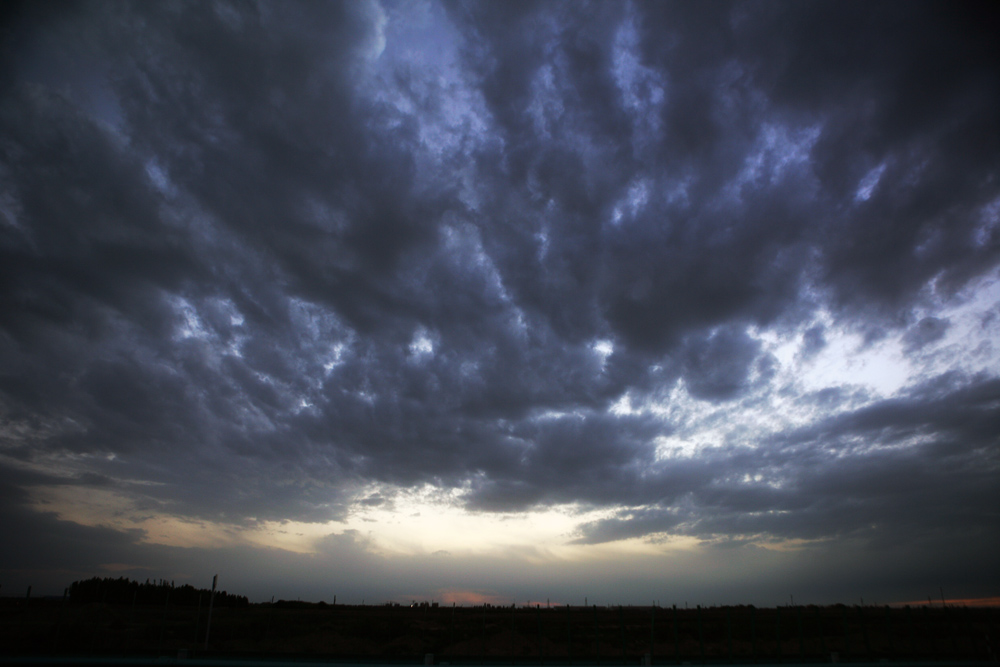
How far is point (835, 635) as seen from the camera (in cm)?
3775

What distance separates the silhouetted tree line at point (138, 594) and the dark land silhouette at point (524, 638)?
19721 mm

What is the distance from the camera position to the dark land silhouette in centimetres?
2962

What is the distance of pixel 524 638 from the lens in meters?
41.9

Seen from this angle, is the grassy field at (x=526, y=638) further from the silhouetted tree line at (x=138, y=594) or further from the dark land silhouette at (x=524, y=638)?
the silhouetted tree line at (x=138, y=594)

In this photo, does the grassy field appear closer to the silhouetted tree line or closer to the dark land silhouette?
the dark land silhouette

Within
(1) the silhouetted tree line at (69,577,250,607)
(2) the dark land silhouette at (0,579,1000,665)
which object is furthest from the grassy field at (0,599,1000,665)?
(1) the silhouetted tree line at (69,577,250,607)

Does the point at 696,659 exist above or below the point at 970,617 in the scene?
below

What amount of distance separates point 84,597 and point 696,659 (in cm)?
9260

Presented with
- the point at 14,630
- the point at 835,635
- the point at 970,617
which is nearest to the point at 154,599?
the point at 14,630

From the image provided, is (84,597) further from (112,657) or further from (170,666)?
(170,666)

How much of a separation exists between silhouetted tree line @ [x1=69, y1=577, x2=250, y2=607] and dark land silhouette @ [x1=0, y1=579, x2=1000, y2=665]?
1972 centimetres

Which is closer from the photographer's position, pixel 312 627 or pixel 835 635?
pixel 835 635

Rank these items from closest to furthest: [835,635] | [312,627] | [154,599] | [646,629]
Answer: [835,635] < [312,627] < [646,629] < [154,599]

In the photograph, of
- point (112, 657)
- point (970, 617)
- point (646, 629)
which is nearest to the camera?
point (112, 657)
